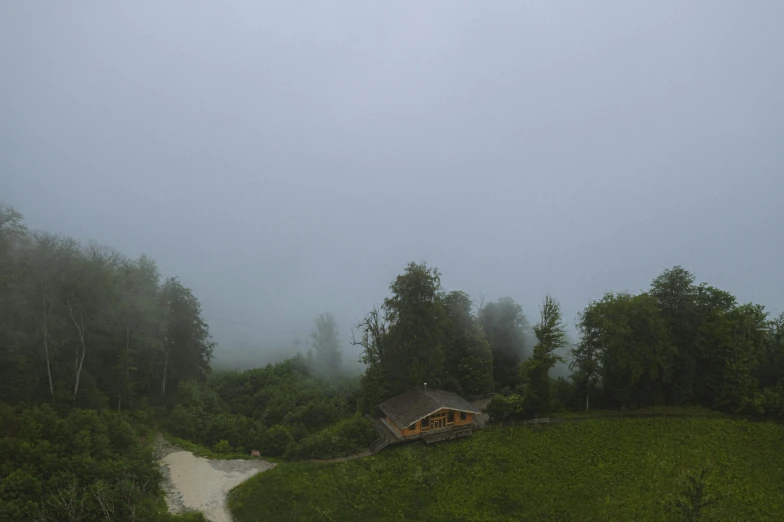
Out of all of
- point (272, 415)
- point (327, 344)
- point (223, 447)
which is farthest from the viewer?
point (327, 344)

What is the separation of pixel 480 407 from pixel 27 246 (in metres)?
36.6

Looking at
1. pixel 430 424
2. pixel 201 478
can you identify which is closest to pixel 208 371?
pixel 201 478

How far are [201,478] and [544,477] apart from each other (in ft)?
70.5

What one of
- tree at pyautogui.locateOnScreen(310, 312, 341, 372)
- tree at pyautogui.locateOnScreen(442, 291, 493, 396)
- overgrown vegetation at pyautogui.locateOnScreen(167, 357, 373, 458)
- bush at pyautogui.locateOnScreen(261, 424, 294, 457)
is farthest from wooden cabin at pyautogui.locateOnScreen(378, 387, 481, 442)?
tree at pyautogui.locateOnScreen(310, 312, 341, 372)

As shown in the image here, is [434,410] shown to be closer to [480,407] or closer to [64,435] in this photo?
[480,407]

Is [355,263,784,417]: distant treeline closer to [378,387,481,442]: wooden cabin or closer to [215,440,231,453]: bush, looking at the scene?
[378,387,481,442]: wooden cabin

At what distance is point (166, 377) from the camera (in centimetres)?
3994

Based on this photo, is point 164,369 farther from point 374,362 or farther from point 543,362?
point 543,362

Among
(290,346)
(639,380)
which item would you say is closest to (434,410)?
(639,380)

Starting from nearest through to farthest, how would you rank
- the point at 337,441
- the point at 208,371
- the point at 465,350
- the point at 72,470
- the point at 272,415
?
the point at 72,470 < the point at 337,441 < the point at 272,415 < the point at 465,350 < the point at 208,371

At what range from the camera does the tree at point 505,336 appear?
4666 cm

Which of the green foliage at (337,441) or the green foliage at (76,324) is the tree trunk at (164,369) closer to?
the green foliage at (76,324)

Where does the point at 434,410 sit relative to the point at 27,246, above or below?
below

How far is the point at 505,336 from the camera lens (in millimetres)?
47656
